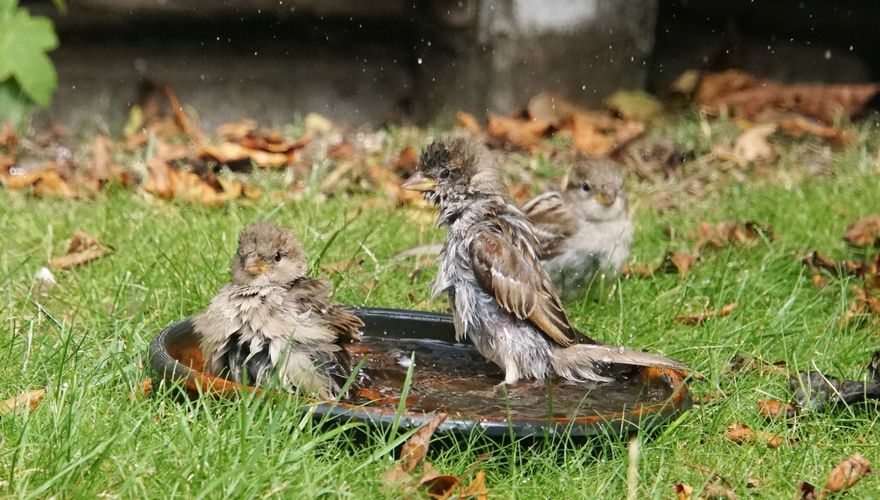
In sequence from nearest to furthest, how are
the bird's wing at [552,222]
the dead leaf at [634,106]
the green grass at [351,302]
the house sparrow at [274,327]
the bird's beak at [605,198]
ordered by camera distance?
the green grass at [351,302] < the house sparrow at [274,327] < the bird's wing at [552,222] < the bird's beak at [605,198] < the dead leaf at [634,106]

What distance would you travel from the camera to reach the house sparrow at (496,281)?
4801mm

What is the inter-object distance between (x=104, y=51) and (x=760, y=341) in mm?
5315

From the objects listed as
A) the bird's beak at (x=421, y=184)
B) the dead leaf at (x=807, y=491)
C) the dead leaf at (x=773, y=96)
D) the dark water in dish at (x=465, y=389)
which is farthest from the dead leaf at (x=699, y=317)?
the dead leaf at (x=773, y=96)

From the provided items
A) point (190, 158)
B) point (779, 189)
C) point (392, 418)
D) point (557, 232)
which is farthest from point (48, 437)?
point (779, 189)

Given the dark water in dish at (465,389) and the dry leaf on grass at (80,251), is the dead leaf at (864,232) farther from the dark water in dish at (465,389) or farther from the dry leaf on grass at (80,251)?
the dry leaf on grass at (80,251)

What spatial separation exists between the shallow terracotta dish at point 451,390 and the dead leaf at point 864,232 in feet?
7.73

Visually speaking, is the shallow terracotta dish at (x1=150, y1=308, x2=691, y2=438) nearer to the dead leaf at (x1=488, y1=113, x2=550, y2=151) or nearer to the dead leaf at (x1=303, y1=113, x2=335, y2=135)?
the dead leaf at (x1=488, y1=113, x2=550, y2=151)

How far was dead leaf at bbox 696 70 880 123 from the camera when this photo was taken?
9547 mm

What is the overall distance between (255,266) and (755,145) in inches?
202

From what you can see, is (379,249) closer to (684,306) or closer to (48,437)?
(684,306)

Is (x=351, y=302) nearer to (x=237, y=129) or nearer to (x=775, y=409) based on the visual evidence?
(x=775, y=409)

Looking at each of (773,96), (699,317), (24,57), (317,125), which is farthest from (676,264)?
(773,96)

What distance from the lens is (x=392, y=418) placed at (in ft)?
12.2

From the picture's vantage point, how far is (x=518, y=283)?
4.88 metres
